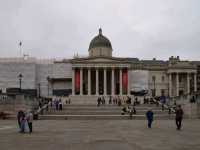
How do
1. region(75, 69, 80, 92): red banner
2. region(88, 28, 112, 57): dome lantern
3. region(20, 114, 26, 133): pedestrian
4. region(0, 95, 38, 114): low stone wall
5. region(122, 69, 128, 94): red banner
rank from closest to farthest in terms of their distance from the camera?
region(20, 114, 26, 133): pedestrian < region(0, 95, 38, 114): low stone wall < region(122, 69, 128, 94): red banner < region(75, 69, 80, 92): red banner < region(88, 28, 112, 57): dome lantern

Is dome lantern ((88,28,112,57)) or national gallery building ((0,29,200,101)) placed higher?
dome lantern ((88,28,112,57))

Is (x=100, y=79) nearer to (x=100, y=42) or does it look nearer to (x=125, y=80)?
(x=125, y=80)

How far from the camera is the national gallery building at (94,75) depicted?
338 feet

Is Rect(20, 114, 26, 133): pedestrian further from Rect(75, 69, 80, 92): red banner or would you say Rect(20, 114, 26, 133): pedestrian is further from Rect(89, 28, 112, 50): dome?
Rect(89, 28, 112, 50): dome

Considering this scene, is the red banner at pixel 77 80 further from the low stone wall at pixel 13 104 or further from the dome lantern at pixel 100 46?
the low stone wall at pixel 13 104

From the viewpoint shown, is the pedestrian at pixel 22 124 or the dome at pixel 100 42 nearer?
the pedestrian at pixel 22 124

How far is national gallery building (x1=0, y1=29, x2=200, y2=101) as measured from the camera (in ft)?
338

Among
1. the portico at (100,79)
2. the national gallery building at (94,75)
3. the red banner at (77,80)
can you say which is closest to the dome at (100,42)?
the national gallery building at (94,75)

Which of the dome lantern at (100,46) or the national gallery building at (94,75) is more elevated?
the dome lantern at (100,46)

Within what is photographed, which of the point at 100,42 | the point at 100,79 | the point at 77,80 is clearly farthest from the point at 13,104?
the point at 100,42

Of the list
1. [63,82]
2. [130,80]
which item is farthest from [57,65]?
[130,80]

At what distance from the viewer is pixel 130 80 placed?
11188 cm

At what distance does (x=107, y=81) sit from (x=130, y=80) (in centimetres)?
621

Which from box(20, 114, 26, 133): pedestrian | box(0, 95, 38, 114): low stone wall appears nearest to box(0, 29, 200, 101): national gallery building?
box(0, 95, 38, 114): low stone wall
